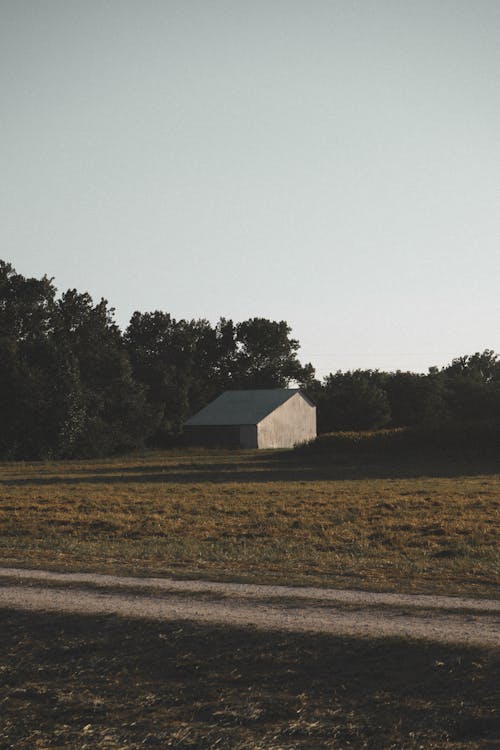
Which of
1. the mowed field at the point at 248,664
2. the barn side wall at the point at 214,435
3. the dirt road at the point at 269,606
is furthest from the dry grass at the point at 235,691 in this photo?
the barn side wall at the point at 214,435

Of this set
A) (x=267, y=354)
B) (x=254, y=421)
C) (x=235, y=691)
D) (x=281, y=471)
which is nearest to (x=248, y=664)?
(x=235, y=691)

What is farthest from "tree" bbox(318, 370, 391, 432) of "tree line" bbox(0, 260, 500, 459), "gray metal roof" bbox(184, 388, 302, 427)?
"gray metal roof" bbox(184, 388, 302, 427)

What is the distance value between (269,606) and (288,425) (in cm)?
8232

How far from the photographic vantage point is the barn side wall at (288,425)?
91375 millimetres

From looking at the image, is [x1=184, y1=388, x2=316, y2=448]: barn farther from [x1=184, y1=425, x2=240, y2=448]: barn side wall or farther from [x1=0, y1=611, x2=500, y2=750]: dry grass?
[x1=0, y1=611, x2=500, y2=750]: dry grass

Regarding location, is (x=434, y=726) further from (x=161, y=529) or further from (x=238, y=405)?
(x=238, y=405)

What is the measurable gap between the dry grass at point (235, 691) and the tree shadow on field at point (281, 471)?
30707 mm

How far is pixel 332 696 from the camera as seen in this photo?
10.5 meters

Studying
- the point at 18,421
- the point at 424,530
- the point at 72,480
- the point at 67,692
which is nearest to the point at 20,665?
the point at 67,692

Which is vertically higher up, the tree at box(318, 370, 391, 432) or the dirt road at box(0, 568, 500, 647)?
the tree at box(318, 370, 391, 432)

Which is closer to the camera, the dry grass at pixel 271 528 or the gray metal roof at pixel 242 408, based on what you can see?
the dry grass at pixel 271 528

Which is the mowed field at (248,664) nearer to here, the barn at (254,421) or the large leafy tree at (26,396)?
the large leafy tree at (26,396)

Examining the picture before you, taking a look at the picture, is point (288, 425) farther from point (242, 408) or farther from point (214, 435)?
point (214, 435)

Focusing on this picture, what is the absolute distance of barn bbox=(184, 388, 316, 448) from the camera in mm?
90625
